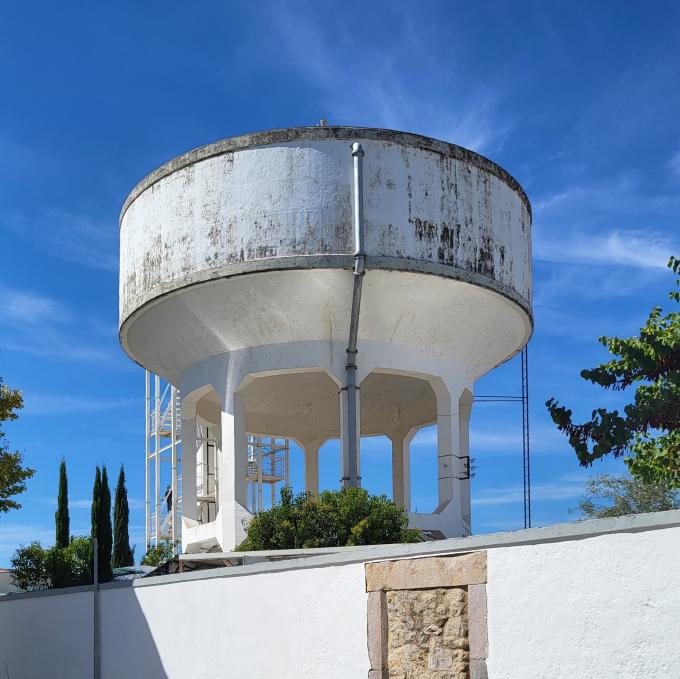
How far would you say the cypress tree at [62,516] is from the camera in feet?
115

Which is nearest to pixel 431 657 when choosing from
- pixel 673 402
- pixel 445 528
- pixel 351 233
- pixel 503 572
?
pixel 503 572

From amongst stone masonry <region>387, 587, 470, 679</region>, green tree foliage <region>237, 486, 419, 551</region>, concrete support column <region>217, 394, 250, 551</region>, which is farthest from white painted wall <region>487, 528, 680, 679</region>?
concrete support column <region>217, 394, 250, 551</region>

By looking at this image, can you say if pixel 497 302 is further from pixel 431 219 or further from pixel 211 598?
pixel 211 598

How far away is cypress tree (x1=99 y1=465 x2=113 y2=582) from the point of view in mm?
27906

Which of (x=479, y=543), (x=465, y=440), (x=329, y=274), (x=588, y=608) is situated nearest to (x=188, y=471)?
(x=465, y=440)

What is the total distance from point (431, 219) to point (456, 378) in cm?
391

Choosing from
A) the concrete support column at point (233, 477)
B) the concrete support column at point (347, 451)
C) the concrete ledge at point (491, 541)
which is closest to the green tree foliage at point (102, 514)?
the concrete support column at point (233, 477)

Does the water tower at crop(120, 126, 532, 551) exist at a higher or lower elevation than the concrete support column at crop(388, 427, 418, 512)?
higher

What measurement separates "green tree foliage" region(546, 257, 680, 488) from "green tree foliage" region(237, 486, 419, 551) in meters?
5.58

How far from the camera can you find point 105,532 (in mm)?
30531

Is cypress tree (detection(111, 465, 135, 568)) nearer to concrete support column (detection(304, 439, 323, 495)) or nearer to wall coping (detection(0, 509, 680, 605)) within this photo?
concrete support column (detection(304, 439, 323, 495))

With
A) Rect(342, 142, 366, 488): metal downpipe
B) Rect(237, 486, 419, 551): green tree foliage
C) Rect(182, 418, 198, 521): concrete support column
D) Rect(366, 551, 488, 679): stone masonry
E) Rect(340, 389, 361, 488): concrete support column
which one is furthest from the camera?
Rect(182, 418, 198, 521): concrete support column

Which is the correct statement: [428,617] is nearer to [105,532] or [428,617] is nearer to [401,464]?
[401,464]

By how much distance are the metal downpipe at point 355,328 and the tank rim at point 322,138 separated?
0.41m
